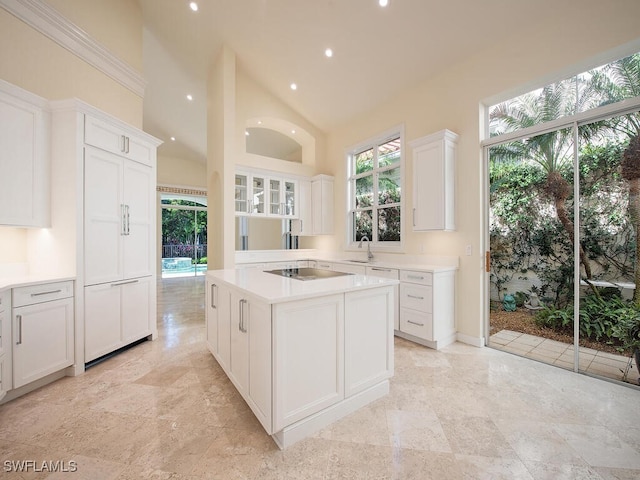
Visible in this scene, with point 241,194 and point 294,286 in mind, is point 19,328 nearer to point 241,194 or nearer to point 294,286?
point 294,286

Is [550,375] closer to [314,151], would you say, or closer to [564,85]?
[564,85]

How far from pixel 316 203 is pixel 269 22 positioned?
277 centimetres

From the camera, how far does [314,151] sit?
5324 mm

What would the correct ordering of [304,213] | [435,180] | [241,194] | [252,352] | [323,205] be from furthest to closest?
[304,213] < [323,205] < [241,194] < [435,180] < [252,352]

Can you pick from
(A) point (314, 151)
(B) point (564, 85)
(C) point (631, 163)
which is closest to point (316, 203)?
(A) point (314, 151)

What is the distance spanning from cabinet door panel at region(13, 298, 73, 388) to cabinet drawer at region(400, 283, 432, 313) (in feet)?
10.7

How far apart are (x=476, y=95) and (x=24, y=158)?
4.39 m

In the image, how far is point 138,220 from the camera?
301 cm

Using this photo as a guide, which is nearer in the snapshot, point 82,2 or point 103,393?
point 103,393

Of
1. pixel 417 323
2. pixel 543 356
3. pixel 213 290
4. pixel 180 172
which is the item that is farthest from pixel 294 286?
pixel 180 172

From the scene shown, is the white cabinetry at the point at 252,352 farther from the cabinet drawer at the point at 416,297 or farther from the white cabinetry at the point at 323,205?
the white cabinetry at the point at 323,205

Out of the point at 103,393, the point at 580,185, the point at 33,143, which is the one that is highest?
the point at 33,143

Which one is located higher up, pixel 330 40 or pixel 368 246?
pixel 330 40

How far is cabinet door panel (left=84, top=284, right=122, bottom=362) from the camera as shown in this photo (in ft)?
8.11
